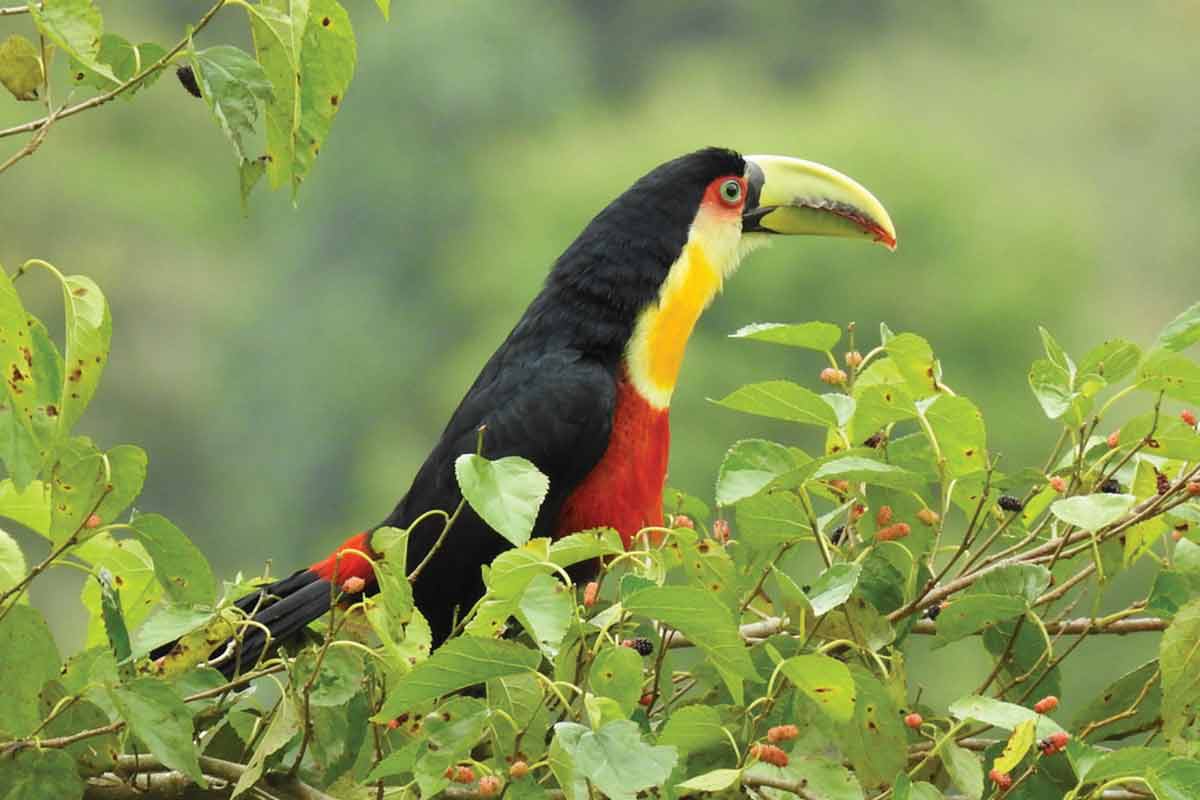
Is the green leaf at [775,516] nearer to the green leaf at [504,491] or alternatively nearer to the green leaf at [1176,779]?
the green leaf at [504,491]

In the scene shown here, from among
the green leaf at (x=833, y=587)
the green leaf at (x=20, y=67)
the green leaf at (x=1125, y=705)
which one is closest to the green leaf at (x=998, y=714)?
the green leaf at (x=833, y=587)

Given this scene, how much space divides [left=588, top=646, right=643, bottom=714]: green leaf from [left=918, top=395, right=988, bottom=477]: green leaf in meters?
0.44

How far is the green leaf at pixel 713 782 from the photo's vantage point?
5.04 ft

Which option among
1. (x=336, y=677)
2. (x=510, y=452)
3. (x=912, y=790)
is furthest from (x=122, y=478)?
(x=510, y=452)

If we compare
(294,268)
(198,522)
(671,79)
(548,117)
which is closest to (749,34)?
(671,79)

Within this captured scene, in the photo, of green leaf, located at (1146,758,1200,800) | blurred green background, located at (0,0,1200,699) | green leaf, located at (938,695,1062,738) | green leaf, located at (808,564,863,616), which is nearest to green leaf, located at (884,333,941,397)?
green leaf, located at (808,564,863,616)

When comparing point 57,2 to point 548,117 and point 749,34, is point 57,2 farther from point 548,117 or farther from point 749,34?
point 749,34

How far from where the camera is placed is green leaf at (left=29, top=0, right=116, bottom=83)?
150cm

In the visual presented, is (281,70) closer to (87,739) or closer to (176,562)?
(176,562)

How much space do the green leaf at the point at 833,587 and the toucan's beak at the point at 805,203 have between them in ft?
4.76

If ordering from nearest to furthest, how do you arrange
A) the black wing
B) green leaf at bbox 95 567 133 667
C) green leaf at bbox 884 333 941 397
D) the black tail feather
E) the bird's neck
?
1. green leaf at bbox 95 567 133 667
2. green leaf at bbox 884 333 941 397
3. the black tail feather
4. the black wing
5. the bird's neck

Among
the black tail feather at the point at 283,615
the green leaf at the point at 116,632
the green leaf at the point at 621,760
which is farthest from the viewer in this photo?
the black tail feather at the point at 283,615

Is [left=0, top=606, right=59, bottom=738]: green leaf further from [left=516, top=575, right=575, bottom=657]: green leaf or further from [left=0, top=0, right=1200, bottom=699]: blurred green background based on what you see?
[left=0, top=0, right=1200, bottom=699]: blurred green background

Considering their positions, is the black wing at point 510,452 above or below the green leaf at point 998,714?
below
